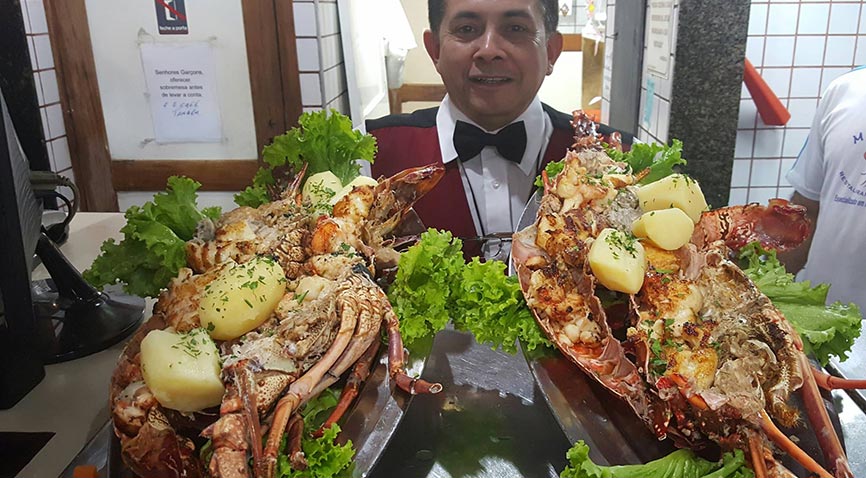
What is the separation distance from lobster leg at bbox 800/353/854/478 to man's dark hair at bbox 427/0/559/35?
1194 millimetres

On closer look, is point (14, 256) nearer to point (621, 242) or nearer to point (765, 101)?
point (621, 242)

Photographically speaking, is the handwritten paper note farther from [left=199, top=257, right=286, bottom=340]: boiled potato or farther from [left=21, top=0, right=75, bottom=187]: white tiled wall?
[left=199, top=257, right=286, bottom=340]: boiled potato

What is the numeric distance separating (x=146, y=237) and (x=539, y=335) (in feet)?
2.75

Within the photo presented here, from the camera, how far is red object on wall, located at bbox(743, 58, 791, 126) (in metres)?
3.14

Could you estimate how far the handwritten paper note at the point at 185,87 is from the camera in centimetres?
263

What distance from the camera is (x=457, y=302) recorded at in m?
1.33

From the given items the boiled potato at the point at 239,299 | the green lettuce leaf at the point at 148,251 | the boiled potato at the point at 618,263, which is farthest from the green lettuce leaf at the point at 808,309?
the green lettuce leaf at the point at 148,251

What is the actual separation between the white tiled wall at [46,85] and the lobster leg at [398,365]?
1925 mm

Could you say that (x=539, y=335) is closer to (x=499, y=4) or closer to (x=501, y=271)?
(x=501, y=271)

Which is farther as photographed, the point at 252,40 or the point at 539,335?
the point at 252,40

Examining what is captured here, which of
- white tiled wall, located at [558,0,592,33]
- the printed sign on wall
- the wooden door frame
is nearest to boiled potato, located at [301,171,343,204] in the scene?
white tiled wall, located at [558,0,592,33]

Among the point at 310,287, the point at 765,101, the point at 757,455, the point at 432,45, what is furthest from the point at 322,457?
the point at 765,101

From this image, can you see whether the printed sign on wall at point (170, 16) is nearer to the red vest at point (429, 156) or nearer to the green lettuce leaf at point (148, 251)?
the red vest at point (429, 156)

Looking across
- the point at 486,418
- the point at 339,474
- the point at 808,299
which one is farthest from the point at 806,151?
the point at 339,474
